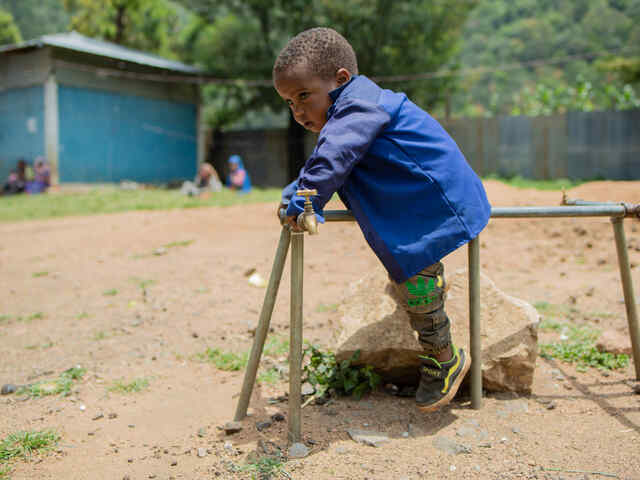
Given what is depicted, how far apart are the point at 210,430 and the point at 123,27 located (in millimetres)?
22174

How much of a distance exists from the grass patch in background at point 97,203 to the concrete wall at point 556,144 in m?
5.74

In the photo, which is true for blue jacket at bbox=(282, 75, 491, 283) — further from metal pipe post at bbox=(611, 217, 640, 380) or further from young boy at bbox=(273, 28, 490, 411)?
metal pipe post at bbox=(611, 217, 640, 380)

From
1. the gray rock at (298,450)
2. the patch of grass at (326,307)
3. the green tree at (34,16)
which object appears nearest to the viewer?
the gray rock at (298,450)

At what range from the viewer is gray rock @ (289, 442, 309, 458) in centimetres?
191

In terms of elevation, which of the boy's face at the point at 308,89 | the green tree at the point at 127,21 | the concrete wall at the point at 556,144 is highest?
the green tree at the point at 127,21

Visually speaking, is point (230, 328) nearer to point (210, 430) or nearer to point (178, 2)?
point (210, 430)

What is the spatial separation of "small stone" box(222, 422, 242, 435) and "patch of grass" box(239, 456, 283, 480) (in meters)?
0.25

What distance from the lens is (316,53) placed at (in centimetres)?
204

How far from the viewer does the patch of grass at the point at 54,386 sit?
259cm

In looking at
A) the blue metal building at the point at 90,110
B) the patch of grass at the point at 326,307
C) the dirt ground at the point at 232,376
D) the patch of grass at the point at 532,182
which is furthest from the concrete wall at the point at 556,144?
the patch of grass at the point at 326,307

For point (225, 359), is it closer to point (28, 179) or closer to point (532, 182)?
point (532, 182)

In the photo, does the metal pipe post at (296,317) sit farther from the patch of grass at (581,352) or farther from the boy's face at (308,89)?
the patch of grass at (581,352)

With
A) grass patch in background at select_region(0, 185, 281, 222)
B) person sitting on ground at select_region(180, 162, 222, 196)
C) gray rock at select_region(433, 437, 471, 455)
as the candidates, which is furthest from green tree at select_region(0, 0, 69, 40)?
gray rock at select_region(433, 437, 471, 455)

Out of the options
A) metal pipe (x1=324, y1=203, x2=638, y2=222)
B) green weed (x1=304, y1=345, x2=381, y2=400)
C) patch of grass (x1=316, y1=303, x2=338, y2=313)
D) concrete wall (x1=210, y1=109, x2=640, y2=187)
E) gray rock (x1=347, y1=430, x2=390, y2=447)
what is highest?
concrete wall (x1=210, y1=109, x2=640, y2=187)
